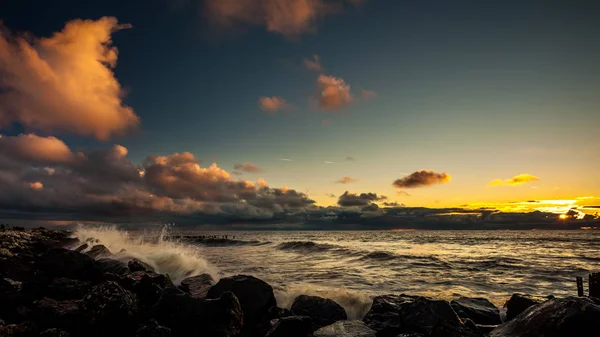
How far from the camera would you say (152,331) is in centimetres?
692

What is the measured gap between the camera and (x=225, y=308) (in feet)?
26.2

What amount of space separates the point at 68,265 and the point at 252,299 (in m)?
10.7

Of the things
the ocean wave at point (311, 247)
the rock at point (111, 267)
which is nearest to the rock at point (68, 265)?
the rock at point (111, 267)

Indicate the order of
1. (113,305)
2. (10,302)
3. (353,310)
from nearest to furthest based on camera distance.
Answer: (113,305), (10,302), (353,310)

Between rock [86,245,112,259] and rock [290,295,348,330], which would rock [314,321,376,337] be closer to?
rock [290,295,348,330]

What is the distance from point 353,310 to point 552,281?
1731cm

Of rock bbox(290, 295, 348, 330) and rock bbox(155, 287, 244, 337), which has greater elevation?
rock bbox(155, 287, 244, 337)

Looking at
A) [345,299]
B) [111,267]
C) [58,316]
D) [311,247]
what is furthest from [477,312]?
[311,247]

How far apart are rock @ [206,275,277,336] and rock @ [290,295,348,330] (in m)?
1.24

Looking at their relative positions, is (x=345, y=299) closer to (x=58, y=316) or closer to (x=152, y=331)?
(x=152, y=331)

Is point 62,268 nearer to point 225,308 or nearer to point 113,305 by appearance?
point 113,305

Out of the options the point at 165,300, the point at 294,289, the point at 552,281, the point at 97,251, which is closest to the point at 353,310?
the point at 294,289

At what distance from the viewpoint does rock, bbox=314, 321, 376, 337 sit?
25.5ft

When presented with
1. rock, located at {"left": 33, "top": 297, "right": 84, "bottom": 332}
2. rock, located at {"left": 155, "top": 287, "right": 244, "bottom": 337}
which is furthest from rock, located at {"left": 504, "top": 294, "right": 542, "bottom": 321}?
rock, located at {"left": 33, "top": 297, "right": 84, "bottom": 332}
